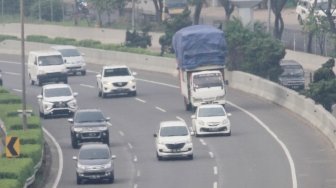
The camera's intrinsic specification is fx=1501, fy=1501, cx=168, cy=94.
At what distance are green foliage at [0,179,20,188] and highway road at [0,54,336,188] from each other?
668cm

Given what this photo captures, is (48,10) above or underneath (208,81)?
underneath

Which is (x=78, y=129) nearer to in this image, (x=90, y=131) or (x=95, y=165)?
(x=90, y=131)

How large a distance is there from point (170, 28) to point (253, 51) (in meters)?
18.3

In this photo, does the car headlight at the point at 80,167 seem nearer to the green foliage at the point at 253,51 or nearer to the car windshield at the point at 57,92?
the car windshield at the point at 57,92

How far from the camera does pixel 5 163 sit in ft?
190

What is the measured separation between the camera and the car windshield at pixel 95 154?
60688 millimetres

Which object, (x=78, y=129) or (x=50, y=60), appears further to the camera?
(x=50, y=60)

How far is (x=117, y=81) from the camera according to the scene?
8825cm

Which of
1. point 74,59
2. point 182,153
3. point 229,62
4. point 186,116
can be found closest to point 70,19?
point 74,59

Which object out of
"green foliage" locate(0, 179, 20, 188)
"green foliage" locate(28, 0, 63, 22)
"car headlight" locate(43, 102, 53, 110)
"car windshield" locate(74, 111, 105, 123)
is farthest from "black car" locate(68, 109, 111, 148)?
"green foliage" locate(28, 0, 63, 22)

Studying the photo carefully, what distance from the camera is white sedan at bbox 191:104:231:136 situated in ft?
236

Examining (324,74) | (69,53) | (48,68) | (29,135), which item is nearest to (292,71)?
(324,74)

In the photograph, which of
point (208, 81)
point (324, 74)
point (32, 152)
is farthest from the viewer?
point (208, 81)

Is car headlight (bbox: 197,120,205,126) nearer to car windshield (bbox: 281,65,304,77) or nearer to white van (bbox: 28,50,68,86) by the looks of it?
car windshield (bbox: 281,65,304,77)
